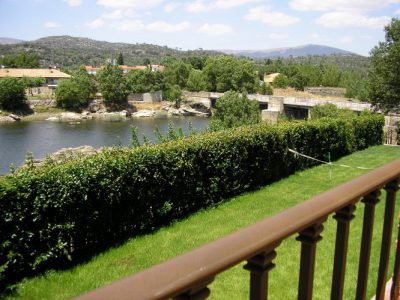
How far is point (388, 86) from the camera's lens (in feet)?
112

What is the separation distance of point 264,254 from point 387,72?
37091 millimetres

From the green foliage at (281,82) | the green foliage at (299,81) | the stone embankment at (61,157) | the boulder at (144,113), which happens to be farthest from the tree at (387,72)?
the green foliage at (299,81)

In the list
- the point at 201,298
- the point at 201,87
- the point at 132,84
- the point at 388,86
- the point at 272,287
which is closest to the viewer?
the point at 201,298

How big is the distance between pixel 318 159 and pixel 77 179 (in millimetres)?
13492

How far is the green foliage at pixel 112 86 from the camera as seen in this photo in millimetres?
80000

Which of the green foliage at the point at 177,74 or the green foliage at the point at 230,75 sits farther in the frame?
the green foliage at the point at 177,74

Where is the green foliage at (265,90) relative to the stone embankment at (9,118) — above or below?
above

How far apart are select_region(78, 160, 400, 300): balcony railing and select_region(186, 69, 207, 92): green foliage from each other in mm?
92864

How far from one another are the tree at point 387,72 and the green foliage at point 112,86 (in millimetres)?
54926

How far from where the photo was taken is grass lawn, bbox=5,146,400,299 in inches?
293

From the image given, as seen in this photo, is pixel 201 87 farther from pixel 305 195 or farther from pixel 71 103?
pixel 305 195

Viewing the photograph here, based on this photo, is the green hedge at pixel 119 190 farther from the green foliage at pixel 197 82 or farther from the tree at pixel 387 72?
the green foliage at pixel 197 82

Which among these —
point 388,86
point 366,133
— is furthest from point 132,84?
point 366,133

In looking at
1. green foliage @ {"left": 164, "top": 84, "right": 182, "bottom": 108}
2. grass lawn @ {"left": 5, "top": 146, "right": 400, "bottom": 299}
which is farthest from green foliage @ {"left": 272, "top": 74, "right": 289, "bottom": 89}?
grass lawn @ {"left": 5, "top": 146, "right": 400, "bottom": 299}
